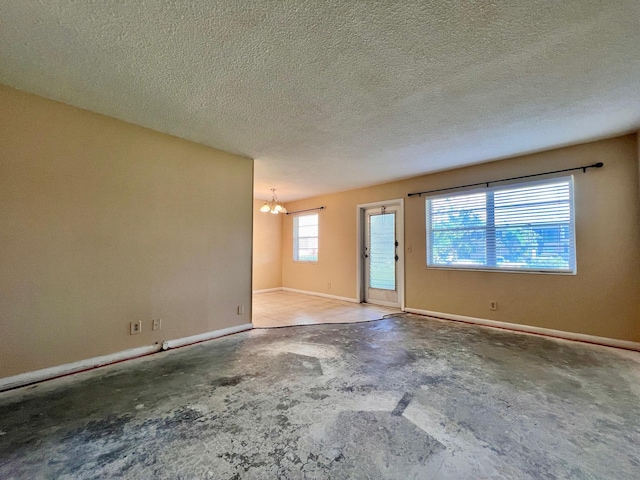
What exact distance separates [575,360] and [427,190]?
301 centimetres

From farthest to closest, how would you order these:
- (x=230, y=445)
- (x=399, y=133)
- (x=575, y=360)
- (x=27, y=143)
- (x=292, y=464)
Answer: (x=399, y=133)
(x=575, y=360)
(x=27, y=143)
(x=230, y=445)
(x=292, y=464)

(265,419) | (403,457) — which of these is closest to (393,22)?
(403,457)

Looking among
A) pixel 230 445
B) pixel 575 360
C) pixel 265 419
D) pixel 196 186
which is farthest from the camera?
pixel 196 186

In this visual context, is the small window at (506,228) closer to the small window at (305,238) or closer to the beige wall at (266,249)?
the small window at (305,238)

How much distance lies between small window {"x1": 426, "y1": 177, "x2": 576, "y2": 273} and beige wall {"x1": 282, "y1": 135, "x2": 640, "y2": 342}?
0.42 feet

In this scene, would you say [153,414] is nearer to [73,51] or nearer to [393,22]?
[73,51]

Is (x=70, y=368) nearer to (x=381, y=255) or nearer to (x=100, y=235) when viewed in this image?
(x=100, y=235)

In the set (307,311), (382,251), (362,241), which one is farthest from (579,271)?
(307,311)

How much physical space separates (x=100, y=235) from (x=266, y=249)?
183 inches

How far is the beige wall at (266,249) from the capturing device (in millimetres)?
7086

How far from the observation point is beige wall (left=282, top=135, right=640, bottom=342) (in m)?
3.18

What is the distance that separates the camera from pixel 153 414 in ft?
6.15

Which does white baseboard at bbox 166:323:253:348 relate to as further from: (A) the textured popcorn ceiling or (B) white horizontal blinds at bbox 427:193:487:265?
(B) white horizontal blinds at bbox 427:193:487:265

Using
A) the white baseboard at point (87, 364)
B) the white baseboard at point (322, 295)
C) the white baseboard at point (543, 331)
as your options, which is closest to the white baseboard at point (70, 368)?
the white baseboard at point (87, 364)
